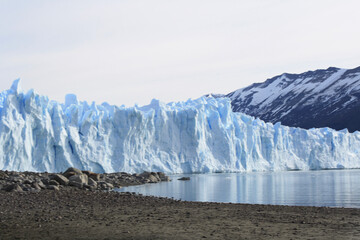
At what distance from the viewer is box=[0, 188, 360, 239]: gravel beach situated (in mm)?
8188

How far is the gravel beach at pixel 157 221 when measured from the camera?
8188 millimetres

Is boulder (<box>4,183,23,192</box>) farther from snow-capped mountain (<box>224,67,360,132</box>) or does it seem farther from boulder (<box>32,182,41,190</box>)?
snow-capped mountain (<box>224,67,360,132</box>)

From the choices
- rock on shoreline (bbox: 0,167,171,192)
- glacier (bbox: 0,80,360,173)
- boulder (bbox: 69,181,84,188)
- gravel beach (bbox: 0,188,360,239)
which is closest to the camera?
gravel beach (bbox: 0,188,360,239)

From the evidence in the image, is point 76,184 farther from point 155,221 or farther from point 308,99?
point 308,99

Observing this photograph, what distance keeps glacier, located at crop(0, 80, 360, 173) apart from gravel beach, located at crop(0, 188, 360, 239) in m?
17.4

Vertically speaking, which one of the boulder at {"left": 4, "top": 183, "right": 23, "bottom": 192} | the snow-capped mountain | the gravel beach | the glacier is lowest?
the gravel beach

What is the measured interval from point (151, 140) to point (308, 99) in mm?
87984

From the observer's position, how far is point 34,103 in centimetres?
3038

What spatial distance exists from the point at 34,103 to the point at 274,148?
25.1 meters

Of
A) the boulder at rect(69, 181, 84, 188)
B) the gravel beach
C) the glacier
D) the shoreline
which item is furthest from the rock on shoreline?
the glacier

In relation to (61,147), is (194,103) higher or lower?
higher

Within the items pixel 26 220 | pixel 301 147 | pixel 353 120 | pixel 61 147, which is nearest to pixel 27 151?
pixel 61 147

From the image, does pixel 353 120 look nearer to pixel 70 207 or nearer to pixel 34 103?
pixel 34 103

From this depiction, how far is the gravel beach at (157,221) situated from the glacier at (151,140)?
57.2 ft
